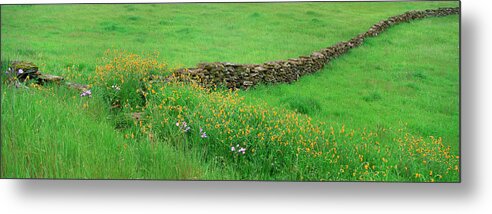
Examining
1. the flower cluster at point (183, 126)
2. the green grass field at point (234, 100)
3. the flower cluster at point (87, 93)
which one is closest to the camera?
the green grass field at point (234, 100)

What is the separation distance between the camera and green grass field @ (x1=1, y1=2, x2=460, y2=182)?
4848 millimetres

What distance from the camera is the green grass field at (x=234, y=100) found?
15.9 feet

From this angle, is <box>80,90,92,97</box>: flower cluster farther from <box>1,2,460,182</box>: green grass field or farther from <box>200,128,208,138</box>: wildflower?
<box>200,128,208,138</box>: wildflower

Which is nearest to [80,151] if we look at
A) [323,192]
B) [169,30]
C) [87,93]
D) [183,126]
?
[87,93]

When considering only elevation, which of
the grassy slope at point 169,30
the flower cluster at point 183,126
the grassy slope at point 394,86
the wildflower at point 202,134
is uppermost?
the grassy slope at point 169,30

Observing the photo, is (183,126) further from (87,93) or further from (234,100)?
(87,93)

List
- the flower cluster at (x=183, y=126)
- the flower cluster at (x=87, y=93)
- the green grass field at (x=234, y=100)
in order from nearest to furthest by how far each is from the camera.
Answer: the green grass field at (x=234, y=100), the flower cluster at (x=183, y=126), the flower cluster at (x=87, y=93)

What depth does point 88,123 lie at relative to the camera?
500 centimetres

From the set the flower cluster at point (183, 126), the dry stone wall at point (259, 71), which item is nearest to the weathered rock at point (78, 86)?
the dry stone wall at point (259, 71)

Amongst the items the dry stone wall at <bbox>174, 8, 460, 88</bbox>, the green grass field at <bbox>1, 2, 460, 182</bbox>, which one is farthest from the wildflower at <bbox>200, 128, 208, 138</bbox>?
the dry stone wall at <bbox>174, 8, 460, 88</bbox>

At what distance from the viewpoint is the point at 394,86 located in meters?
4.97

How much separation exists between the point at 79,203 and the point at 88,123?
85cm

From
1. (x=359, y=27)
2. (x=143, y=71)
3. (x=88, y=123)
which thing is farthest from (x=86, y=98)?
(x=359, y=27)

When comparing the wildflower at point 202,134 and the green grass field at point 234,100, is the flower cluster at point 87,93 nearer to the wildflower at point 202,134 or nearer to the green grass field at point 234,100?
the green grass field at point 234,100
